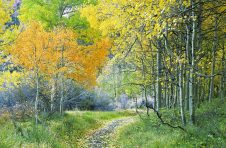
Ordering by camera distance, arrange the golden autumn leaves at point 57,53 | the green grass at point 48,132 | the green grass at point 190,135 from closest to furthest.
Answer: the green grass at point 190,135, the green grass at point 48,132, the golden autumn leaves at point 57,53

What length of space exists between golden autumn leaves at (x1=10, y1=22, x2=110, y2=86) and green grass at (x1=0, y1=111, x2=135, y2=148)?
2615 mm

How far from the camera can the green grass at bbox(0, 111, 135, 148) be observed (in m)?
10.3

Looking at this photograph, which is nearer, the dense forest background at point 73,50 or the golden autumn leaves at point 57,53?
the dense forest background at point 73,50

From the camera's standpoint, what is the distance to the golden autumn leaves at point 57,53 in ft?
53.5

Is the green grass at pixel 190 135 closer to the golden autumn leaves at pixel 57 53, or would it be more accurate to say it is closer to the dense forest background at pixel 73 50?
the dense forest background at pixel 73 50

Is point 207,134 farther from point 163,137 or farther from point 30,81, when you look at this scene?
point 30,81

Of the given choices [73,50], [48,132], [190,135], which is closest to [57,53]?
[73,50]

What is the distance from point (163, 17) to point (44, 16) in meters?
13.7

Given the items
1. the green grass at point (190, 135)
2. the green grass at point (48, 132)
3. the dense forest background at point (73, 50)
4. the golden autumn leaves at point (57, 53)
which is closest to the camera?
the green grass at point (190, 135)

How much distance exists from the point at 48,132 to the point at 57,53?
5.85 meters

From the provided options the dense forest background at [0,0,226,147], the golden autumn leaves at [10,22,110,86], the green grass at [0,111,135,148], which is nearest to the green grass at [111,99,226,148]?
the dense forest background at [0,0,226,147]

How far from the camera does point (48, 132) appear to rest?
1295cm

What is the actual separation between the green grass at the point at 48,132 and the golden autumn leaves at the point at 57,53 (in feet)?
8.58

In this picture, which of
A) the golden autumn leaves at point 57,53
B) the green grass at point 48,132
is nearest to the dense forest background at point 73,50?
the golden autumn leaves at point 57,53
